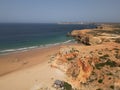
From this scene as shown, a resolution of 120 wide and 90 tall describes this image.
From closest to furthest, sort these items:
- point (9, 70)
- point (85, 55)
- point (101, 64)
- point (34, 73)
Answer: point (101, 64) < point (85, 55) < point (34, 73) < point (9, 70)

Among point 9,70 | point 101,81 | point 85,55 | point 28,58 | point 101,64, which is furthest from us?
point 28,58

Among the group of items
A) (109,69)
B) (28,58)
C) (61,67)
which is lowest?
(28,58)

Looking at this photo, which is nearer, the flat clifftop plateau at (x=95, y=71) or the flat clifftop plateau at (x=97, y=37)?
the flat clifftop plateau at (x=95, y=71)

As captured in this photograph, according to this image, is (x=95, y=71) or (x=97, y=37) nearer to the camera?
(x=95, y=71)

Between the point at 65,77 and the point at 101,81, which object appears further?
the point at 65,77

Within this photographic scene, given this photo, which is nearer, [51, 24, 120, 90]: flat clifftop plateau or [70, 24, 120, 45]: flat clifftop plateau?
[51, 24, 120, 90]: flat clifftop plateau

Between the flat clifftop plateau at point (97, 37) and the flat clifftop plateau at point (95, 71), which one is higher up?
the flat clifftop plateau at point (95, 71)

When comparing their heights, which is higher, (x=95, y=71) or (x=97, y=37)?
(x=95, y=71)

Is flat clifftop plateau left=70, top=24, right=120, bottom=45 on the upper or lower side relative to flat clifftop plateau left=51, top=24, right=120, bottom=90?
lower

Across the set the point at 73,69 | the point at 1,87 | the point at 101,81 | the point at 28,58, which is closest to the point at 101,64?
the point at 101,81

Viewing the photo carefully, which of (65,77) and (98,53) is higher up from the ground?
(98,53)

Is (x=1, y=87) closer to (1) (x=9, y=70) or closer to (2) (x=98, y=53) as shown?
(1) (x=9, y=70)
